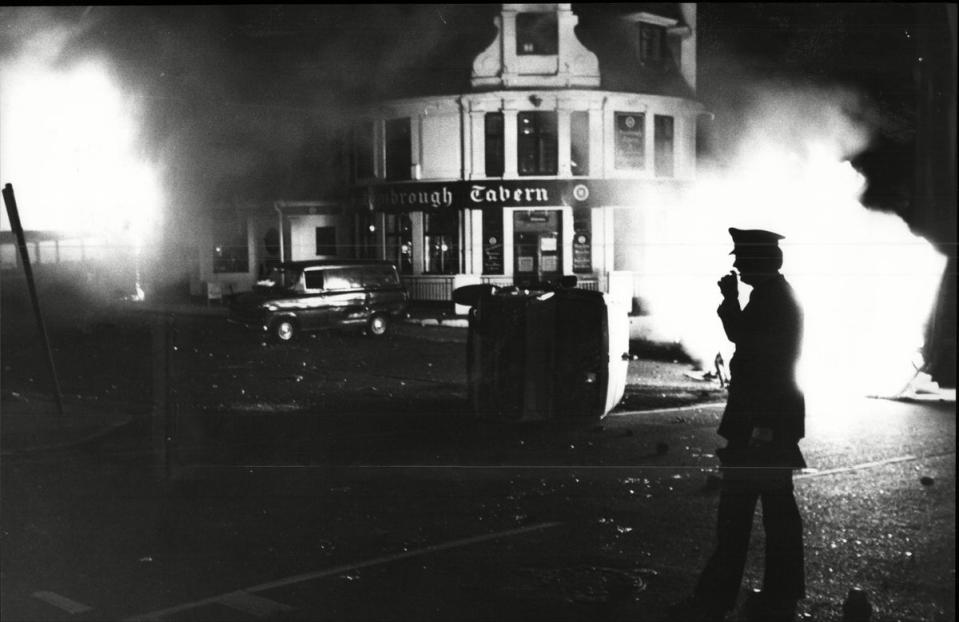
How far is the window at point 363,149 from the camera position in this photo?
17.2 meters

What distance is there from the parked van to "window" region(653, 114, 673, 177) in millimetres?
8273

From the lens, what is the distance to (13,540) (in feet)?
17.7

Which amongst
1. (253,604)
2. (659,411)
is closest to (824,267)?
(659,411)

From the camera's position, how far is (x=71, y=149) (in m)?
11.3

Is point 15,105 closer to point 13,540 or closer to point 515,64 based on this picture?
point 13,540

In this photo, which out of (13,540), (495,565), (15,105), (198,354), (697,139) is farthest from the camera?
(697,139)

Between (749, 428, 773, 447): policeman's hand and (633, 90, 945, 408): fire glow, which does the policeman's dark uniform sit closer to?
(749, 428, 773, 447): policeman's hand

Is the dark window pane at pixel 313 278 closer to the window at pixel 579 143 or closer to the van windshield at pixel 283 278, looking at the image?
the van windshield at pixel 283 278

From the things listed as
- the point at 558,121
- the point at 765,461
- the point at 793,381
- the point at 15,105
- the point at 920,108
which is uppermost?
the point at 558,121

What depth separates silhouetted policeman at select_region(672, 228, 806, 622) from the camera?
427 centimetres

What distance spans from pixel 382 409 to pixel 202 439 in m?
2.41

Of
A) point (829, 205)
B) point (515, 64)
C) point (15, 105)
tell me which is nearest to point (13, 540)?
point (15, 105)

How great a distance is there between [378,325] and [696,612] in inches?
516

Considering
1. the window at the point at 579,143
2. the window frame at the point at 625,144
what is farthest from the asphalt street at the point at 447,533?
the window at the point at 579,143
